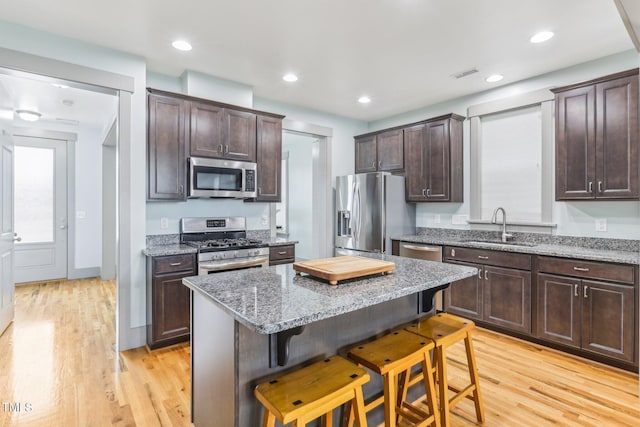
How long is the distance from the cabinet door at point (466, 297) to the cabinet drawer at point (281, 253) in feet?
6.09

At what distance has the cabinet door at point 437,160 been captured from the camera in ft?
13.8

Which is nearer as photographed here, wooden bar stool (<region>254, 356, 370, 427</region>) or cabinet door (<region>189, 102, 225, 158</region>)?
wooden bar stool (<region>254, 356, 370, 427</region>)

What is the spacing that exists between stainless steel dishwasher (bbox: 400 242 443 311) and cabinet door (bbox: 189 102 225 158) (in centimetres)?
247

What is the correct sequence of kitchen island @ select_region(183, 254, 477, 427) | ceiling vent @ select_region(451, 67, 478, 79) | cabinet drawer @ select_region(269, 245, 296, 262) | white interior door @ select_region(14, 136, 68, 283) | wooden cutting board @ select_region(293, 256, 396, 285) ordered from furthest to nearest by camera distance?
white interior door @ select_region(14, 136, 68, 283) → cabinet drawer @ select_region(269, 245, 296, 262) → ceiling vent @ select_region(451, 67, 478, 79) → wooden cutting board @ select_region(293, 256, 396, 285) → kitchen island @ select_region(183, 254, 477, 427)

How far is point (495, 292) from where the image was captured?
134 inches

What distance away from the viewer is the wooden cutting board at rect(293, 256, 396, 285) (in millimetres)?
1680

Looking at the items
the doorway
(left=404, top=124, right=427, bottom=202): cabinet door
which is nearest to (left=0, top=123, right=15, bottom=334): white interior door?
the doorway

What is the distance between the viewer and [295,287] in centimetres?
163

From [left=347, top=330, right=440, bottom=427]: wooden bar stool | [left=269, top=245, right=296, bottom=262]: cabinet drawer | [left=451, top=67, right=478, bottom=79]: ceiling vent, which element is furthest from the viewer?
[left=269, top=245, right=296, bottom=262]: cabinet drawer

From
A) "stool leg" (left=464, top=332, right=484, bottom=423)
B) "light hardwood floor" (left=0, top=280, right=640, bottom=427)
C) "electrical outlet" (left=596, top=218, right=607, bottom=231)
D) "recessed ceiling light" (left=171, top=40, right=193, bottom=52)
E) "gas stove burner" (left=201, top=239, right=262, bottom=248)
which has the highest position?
"recessed ceiling light" (left=171, top=40, right=193, bottom=52)

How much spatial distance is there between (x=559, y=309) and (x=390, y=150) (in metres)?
2.77

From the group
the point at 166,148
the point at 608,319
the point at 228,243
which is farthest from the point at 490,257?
the point at 166,148

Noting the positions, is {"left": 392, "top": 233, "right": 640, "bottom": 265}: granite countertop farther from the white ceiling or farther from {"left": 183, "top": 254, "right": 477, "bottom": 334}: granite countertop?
the white ceiling

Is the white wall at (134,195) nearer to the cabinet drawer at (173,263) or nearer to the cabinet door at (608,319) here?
the cabinet drawer at (173,263)
